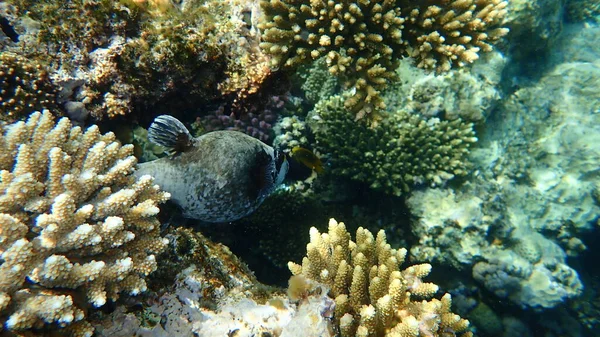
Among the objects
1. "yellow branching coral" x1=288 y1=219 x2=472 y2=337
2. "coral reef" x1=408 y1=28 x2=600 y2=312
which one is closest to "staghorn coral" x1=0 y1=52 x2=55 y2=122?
"yellow branching coral" x1=288 y1=219 x2=472 y2=337

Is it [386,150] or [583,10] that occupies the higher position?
[583,10]

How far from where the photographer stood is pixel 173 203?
328cm

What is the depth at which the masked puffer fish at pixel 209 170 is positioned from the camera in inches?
124

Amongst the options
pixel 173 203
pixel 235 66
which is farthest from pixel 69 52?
pixel 173 203

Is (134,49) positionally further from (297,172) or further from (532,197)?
(532,197)

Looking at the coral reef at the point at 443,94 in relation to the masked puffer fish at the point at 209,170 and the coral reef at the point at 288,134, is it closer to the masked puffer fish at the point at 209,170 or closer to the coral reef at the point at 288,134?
the coral reef at the point at 288,134

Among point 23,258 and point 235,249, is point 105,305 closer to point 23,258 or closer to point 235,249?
point 23,258

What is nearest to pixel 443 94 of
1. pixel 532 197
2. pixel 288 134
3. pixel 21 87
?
pixel 288 134

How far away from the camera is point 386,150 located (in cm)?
523

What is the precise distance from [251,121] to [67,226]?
275 centimetres

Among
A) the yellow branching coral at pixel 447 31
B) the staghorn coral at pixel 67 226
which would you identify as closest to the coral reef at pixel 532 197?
the yellow branching coral at pixel 447 31

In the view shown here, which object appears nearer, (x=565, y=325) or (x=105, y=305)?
(x=105, y=305)

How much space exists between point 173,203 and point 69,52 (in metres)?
1.98

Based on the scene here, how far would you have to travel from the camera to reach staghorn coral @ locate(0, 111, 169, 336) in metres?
1.89
